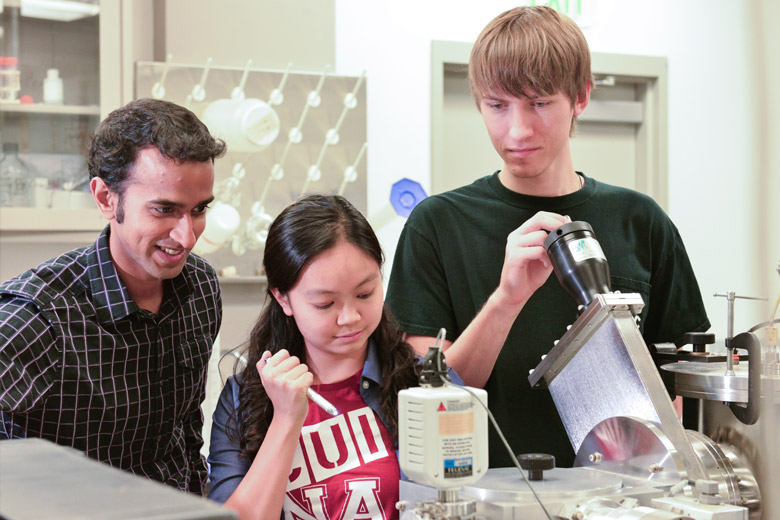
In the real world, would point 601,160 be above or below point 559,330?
above

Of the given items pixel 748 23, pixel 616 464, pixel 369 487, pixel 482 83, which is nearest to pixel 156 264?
pixel 369 487

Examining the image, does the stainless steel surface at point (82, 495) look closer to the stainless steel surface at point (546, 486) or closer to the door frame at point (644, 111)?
the stainless steel surface at point (546, 486)

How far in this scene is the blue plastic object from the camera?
280 cm

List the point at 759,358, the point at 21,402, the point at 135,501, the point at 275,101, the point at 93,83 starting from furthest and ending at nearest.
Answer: the point at 275,101
the point at 93,83
the point at 21,402
the point at 759,358
the point at 135,501

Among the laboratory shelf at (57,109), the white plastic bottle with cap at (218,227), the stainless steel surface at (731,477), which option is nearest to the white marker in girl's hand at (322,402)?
the stainless steel surface at (731,477)

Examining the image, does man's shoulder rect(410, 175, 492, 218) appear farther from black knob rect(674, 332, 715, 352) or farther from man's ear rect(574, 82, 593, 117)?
black knob rect(674, 332, 715, 352)

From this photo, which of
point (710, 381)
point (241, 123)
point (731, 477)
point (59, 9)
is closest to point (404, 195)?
point (241, 123)

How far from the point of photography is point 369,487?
108 cm

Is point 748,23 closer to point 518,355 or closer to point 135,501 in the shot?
point 135,501

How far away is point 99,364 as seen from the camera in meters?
1.15

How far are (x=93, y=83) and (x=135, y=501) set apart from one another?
221 cm

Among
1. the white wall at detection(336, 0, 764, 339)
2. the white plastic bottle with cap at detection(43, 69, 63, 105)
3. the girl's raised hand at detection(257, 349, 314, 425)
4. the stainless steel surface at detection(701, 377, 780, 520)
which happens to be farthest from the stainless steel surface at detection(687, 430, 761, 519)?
the white plastic bottle with cap at detection(43, 69, 63, 105)

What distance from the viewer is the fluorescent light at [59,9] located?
2.37 m

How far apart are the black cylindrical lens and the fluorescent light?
6.18 ft
